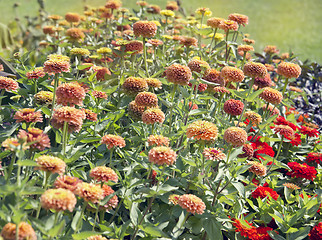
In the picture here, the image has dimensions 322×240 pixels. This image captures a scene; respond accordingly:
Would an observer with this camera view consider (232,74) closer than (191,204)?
No

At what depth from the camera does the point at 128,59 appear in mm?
3195

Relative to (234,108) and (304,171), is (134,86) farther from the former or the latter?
(304,171)

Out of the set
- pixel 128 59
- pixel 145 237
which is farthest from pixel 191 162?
pixel 128 59

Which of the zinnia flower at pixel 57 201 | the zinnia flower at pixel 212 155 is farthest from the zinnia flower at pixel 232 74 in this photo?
the zinnia flower at pixel 57 201

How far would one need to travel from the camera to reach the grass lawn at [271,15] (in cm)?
781

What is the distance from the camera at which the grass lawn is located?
25.6 ft

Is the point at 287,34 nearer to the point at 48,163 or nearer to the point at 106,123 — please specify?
the point at 106,123

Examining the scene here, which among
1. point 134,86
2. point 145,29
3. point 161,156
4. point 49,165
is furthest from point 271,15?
point 49,165

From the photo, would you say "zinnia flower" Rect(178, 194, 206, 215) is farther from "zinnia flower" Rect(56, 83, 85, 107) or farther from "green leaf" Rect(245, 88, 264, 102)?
"green leaf" Rect(245, 88, 264, 102)

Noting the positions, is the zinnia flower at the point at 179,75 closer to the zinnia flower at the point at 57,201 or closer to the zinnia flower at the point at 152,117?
the zinnia flower at the point at 152,117

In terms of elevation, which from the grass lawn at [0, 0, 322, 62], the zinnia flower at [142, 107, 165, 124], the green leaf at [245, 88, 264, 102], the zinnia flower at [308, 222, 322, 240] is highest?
the green leaf at [245, 88, 264, 102]

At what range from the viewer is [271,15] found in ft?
31.6

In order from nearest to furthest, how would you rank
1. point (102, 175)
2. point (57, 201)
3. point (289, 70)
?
point (57, 201) → point (102, 175) → point (289, 70)

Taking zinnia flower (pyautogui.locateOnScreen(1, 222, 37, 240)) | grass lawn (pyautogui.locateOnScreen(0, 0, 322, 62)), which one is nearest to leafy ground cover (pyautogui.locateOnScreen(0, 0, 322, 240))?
zinnia flower (pyautogui.locateOnScreen(1, 222, 37, 240))
